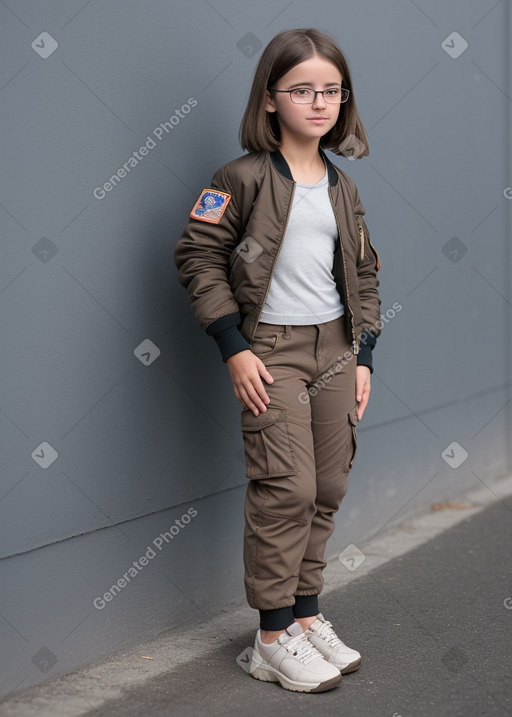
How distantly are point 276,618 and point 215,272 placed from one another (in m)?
0.95

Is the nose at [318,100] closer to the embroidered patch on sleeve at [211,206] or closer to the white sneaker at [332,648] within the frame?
the embroidered patch on sleeve at [211,206]

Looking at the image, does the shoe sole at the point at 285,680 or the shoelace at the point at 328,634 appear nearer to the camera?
the shoe sole at the point at 285,680

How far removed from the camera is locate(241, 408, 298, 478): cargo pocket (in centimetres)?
264

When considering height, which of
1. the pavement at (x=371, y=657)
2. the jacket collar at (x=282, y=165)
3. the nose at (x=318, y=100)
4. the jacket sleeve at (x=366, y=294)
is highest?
the nose at (x=318, y=100)

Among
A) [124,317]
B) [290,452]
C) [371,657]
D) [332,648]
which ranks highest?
[124,317]

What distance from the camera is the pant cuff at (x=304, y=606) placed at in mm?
2863

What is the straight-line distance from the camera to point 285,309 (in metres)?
2.72

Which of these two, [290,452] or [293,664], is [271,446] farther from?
[293,664]

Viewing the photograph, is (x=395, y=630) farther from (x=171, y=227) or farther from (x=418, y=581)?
(x=171, y=227)

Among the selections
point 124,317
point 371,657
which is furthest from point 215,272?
point 371,657

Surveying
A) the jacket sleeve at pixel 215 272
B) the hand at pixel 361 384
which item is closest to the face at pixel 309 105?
the jacket sleeve at pixel 215 272

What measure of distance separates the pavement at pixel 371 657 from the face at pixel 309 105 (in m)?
1.49

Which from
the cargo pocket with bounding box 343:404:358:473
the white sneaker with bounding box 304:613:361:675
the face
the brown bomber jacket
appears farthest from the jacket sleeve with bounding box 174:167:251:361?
the white sneaker with bounding box 304:613:361:675

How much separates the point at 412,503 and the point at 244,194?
2.02 meters
